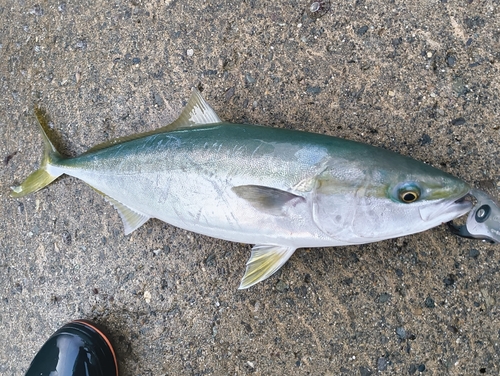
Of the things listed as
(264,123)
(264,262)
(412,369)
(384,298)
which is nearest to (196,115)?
(264,123)

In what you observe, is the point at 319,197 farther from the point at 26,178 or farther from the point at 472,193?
the point at 26,178

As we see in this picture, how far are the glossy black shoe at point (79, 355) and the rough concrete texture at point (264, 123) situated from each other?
108 mm

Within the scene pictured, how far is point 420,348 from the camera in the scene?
7.02 feet

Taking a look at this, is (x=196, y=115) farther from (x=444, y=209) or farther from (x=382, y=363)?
(x=382, y=363)

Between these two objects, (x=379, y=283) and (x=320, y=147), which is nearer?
(x=320, y=147)

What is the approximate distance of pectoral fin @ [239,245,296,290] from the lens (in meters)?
1.99

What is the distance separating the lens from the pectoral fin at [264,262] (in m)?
1.99

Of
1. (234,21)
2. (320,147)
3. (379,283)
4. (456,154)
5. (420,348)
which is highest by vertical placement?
(234,21)

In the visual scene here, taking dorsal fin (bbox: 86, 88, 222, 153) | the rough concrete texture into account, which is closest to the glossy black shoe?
the rough concrete texture

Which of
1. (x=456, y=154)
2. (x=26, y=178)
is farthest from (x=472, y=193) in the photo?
(x=26, y=178)

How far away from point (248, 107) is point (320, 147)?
2.44 ft

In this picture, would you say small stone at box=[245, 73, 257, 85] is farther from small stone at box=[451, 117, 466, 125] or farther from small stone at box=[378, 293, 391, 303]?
Result: small stone at box=[378, 293, 391, 303]

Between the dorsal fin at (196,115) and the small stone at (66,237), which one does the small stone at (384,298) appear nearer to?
the dorsal fin at (196,115)

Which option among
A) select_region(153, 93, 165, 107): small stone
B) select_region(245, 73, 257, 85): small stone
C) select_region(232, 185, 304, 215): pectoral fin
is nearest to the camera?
select_region(232, 185, 304, 215): pectoral fin
